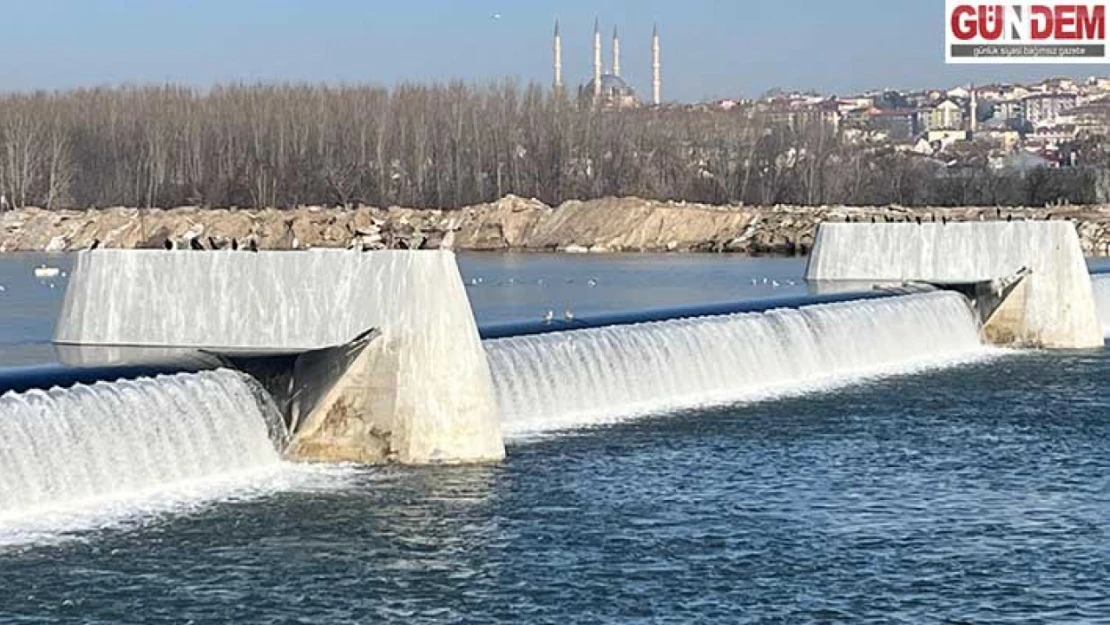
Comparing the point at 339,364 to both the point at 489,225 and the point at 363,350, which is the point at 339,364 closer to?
the point at 363,350

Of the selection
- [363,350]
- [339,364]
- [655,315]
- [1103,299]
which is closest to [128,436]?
[339,364]

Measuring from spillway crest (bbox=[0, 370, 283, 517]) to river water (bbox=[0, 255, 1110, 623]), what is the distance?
7.7 inches

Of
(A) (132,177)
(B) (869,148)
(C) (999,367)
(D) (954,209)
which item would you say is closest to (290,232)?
(A) (132,177)

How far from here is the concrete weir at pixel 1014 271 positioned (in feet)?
100

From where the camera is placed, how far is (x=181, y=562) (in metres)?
13.3

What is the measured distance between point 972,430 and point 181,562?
973cm

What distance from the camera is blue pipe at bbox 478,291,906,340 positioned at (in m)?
22.4

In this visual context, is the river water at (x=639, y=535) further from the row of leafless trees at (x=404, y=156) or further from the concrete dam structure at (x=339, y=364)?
the row of leafless trees at (x=404, y=156)

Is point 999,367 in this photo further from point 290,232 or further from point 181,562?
point 290,232

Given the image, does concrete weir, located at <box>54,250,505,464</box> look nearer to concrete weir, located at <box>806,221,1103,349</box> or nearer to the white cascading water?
the white cascading water

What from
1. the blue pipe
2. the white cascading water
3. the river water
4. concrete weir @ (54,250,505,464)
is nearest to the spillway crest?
the river water

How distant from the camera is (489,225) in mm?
81375

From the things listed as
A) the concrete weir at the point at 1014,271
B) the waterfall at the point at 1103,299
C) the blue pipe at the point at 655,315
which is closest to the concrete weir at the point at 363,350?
the blue pipe at the point at 655,315

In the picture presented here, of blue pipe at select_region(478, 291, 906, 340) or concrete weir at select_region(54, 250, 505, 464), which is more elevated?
concrete weir at select_region(54, 250, 505, 464)
